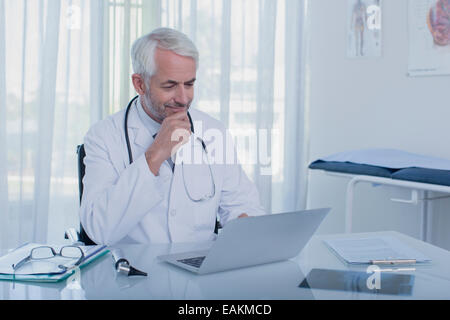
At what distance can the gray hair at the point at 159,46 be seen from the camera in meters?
1.59

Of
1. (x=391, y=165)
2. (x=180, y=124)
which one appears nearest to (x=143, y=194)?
(x=180, y=124)

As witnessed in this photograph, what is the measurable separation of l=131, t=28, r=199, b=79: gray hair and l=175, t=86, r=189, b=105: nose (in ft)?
0.29

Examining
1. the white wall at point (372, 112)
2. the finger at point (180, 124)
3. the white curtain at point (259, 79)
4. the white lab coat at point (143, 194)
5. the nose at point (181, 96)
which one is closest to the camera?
the white lab coat at point (143, 194)

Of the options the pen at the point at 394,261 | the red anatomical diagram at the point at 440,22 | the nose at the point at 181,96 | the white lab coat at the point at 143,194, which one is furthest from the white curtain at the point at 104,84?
the pen at the point at 394,261

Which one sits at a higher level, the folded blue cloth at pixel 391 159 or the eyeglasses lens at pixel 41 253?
the folded blue cloth at pixel 391 159

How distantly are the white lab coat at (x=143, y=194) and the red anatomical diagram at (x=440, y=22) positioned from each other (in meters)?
1.40

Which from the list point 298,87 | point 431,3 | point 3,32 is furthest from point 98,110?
point 431,3

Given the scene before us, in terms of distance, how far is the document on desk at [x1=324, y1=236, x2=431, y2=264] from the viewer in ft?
3.74

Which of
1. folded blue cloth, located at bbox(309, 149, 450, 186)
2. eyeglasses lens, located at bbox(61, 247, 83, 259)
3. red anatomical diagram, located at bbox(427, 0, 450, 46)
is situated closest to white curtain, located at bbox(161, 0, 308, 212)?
folded blue cloth, located at bbox(309, 149, 450, 186)

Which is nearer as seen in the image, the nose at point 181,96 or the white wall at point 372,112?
the nose at point 181,96

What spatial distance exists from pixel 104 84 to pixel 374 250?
205cm

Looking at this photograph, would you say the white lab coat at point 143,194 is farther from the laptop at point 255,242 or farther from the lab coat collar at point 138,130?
the laptop at point 255,242

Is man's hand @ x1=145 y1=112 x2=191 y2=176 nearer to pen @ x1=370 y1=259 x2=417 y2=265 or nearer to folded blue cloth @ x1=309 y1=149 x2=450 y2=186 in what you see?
pen @ x1=370 y1=259 x2=417 y2=265

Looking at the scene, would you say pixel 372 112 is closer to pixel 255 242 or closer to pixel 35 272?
pixel 255 242
